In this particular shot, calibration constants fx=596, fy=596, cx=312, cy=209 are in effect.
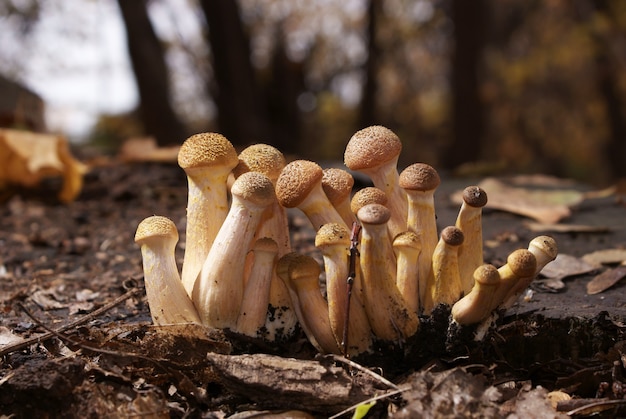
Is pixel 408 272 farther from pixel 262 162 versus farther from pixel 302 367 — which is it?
pixel 262 162

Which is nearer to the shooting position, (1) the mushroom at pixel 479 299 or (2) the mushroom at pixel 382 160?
(1) the mushroom at pixel 479 299

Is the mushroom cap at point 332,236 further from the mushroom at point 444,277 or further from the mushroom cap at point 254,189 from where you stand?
the mushroom at point 444,277

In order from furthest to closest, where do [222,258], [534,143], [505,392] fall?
[534,143], [222,258], [505,392]

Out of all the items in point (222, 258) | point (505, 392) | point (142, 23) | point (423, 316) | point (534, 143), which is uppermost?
point (142, 23)

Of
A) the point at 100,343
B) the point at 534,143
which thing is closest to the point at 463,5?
the point at 100,343

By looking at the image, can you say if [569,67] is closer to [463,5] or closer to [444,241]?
[463,5]

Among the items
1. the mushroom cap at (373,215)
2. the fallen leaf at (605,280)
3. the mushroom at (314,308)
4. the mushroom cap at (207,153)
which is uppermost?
the mushroom cap at (207,153)

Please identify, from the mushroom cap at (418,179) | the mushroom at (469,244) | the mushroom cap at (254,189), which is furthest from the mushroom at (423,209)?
the mushroom cap at (254,189)
